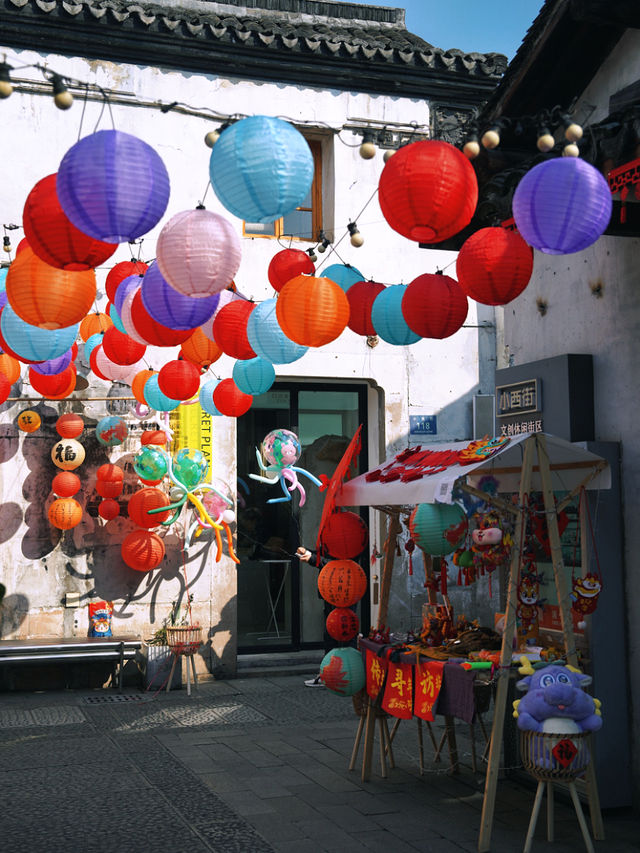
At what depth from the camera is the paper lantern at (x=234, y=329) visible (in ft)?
23.6

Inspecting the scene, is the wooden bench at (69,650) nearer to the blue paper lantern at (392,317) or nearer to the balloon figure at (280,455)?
the balloon figure at (280,455)

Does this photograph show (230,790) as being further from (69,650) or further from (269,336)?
(69,650)

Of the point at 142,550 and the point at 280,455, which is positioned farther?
the point at 280,455

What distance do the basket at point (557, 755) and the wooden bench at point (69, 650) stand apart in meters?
6.11

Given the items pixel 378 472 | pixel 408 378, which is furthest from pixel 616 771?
pixel 408 378

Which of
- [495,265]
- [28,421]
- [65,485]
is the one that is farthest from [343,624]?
[28,421]

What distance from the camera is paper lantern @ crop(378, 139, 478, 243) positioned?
5070 millimetres

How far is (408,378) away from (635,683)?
6.68 m

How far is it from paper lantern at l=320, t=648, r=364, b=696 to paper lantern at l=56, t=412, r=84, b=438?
4730 mm

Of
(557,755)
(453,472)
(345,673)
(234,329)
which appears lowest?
(557,755)

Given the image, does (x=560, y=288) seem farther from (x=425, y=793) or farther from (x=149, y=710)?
(x=149, y=710)

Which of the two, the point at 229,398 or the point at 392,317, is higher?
the point at 392,317

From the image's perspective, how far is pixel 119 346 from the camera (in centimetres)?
813

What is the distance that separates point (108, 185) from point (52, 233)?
1.78 feet
